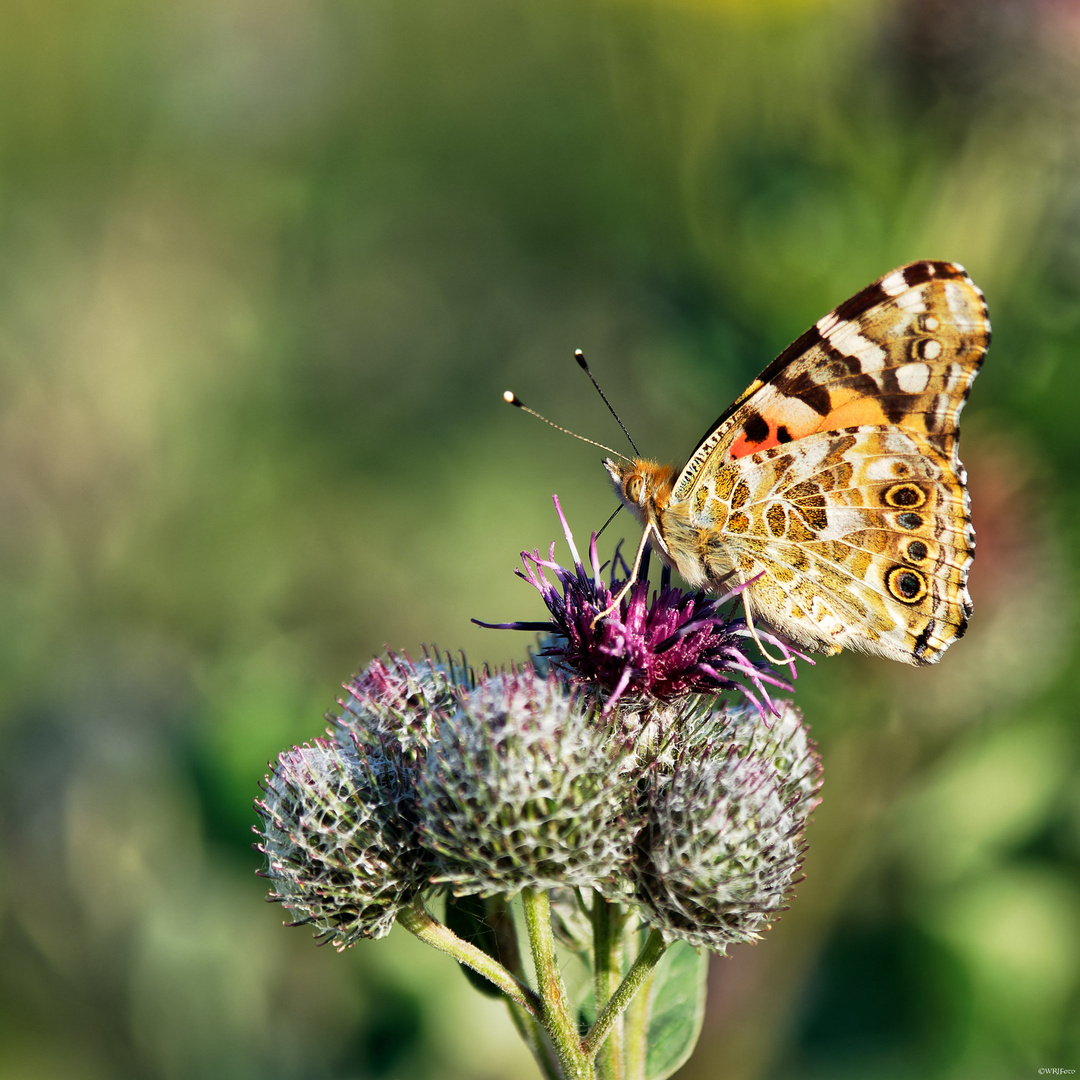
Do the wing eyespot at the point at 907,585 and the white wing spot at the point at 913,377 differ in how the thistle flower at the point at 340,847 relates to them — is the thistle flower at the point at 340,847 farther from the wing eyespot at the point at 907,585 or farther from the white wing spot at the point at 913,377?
the white wing spot at the point at 913,377

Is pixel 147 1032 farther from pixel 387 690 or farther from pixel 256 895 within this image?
pixel 387 690

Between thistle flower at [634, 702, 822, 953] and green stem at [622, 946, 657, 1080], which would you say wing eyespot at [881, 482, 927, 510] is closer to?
thistle flower at [634, 702, 822, 953]

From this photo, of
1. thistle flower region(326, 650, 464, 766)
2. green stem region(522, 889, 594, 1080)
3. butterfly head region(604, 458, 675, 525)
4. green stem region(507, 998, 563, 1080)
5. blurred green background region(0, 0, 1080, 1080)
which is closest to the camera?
green stem region(522, 889, 594, 1080)

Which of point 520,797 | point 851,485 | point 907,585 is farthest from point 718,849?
point 851,485

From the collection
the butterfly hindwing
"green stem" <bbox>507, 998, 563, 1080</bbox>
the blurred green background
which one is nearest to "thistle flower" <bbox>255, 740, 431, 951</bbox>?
"green stem" <bbox>507, 998, 563, 1080</bbox>

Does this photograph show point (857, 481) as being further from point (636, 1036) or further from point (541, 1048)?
point (541, 1048)

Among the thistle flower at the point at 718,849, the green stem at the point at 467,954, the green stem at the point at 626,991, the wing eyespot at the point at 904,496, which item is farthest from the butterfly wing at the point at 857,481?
the green stem at the point at 467,954
